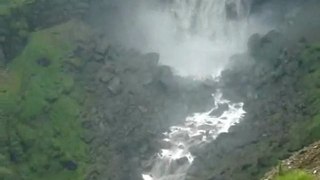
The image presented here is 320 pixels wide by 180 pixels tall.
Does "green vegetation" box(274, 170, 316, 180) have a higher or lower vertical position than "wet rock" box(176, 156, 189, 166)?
lower

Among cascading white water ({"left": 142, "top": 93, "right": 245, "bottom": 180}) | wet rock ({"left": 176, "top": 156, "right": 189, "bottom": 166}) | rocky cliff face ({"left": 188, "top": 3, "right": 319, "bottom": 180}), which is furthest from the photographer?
wet rock ({"left": 176, "top": 156, "right": 189, "bottom": 166})

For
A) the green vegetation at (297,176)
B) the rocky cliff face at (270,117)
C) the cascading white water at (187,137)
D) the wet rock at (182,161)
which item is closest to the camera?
the green vegetation at (297,176)

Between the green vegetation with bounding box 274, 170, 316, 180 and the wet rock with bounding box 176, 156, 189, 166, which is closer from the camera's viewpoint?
the green vegetation with bounding box 274, 170, 316, 180

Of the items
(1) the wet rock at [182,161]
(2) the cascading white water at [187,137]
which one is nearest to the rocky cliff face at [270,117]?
(2) the cascading white water at [187,137]

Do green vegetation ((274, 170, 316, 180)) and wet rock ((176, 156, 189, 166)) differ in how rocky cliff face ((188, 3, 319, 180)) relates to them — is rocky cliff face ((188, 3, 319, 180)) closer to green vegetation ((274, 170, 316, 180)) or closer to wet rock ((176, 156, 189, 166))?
wet rock ((176, 156, 189, 166))

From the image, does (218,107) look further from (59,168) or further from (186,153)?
(59,168)

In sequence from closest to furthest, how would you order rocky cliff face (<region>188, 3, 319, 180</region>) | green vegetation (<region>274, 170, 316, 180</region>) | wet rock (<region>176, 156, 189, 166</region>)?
green vegetation (<region>274, 170, 316, 180</region>), rocky cliff face (<region>188, 3, 319, 180</region>), wet rock (<region>176, 156, 189, 166</region>)

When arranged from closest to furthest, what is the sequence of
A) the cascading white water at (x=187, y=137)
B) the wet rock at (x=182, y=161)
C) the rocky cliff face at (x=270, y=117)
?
the rocky cliff face at (x=270, y=117), the cascading white water at (x=187, y=137), the wet rock at (x=182, y=161)

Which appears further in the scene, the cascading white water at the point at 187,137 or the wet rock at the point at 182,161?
the wet rock at the point at 182,161

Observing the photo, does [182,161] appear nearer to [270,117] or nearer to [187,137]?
[187,137]

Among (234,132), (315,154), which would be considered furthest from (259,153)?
(315,154)

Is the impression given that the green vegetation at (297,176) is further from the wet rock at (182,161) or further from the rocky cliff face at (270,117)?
the wet rock at (182,161)

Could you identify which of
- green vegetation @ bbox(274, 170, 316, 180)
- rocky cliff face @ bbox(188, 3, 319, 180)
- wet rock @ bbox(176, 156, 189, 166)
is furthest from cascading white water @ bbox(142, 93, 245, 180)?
green vegetation @ bbox(274, 170, 316, 180)
